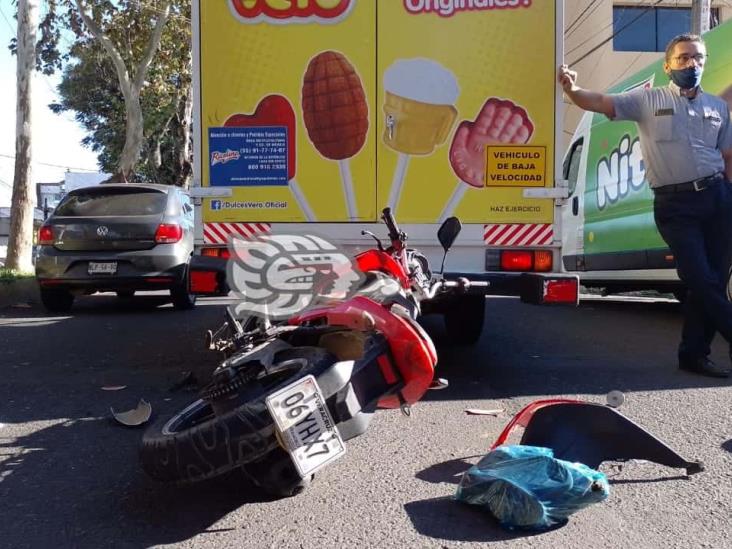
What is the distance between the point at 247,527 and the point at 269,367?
2.05ft

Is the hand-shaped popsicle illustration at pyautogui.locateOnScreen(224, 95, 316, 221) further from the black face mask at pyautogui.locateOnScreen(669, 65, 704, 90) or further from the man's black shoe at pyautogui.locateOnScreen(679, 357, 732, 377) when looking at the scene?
the man's black shoe at pyautogui.locateOnScreen(679, 357, 732, 377)

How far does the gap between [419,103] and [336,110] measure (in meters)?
0.58

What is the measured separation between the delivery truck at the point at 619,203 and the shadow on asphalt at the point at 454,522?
502cm

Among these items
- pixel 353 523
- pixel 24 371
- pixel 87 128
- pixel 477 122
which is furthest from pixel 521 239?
pixel 87 128

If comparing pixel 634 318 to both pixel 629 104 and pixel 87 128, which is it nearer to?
pixel 629 104

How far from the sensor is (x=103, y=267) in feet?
26.1

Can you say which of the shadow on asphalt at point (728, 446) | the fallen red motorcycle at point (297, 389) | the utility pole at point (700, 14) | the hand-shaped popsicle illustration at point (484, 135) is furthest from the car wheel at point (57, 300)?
the utility pole at point (700, 14)

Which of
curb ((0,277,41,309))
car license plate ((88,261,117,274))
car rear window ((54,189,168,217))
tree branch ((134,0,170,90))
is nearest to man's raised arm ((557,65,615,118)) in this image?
car rear window ((54,189,168,217))

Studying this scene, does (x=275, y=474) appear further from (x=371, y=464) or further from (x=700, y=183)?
(x=700, y=183)

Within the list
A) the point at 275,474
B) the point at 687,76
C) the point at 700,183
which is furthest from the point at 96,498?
the point at 687,76

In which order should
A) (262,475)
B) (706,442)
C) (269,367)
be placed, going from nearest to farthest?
1. (269,367)
2. (262,475)
3. (706,442)

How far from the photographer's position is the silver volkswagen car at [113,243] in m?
7.94

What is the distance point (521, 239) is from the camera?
16.0 feet

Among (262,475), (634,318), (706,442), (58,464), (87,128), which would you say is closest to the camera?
(262,475)
